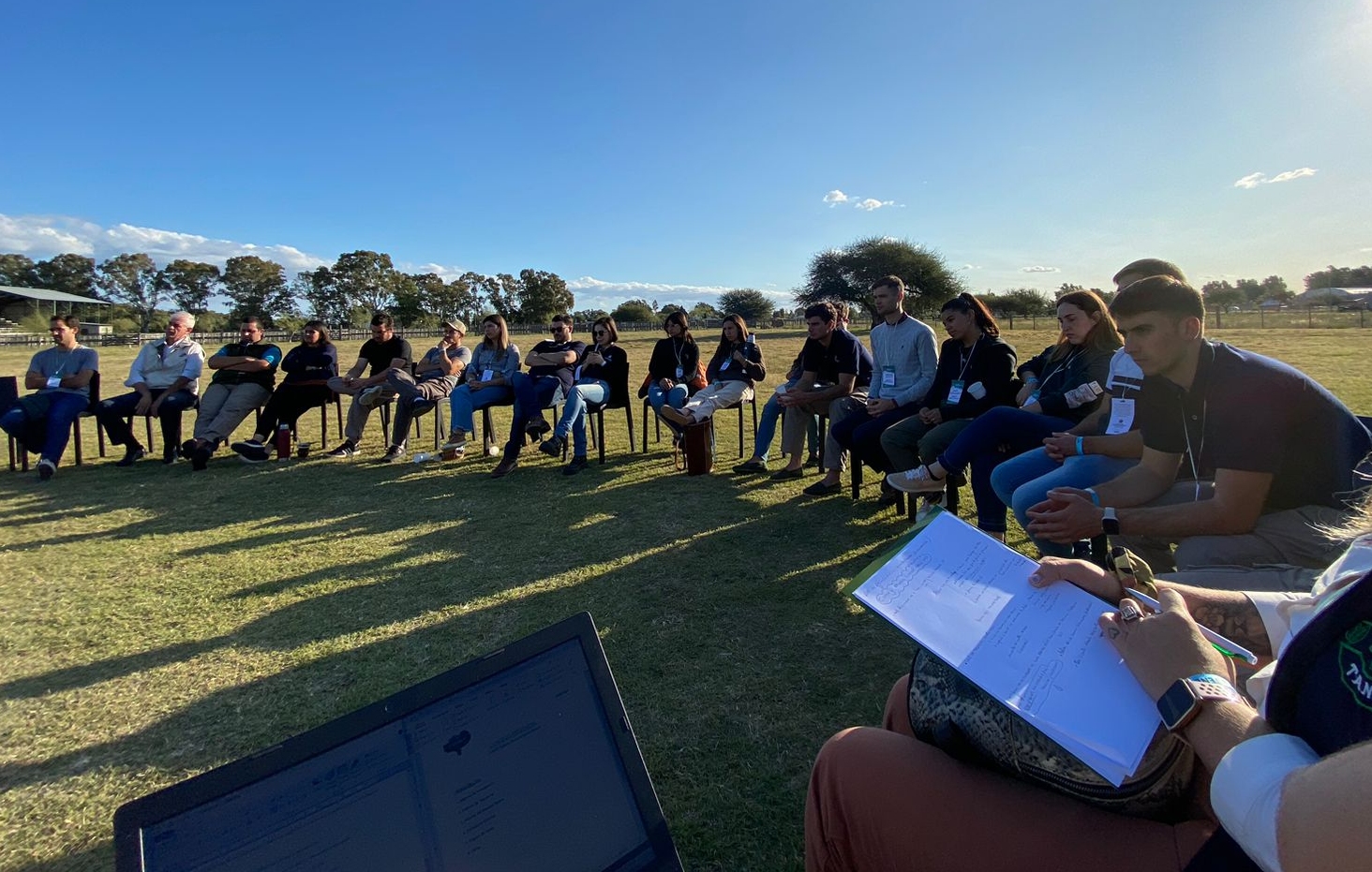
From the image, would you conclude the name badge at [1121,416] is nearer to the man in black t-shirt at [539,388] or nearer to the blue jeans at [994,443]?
the blue jeans at [994,443]

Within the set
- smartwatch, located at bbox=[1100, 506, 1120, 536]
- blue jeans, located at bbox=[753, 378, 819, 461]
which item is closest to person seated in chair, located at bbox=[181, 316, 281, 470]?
blue jeans, located at bbox=[753, 378, 819, 461]

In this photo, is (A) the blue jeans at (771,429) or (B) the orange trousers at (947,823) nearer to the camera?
(B) the orange trousers at (947,823)

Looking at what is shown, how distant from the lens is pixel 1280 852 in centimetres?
72

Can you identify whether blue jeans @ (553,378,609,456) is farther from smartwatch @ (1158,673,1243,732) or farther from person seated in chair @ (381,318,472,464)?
smartwatch @ (1158,673,1243,732)

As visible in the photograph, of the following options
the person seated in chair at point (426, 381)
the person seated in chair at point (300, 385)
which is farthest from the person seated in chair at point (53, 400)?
the person seated in chair at point (426, 381)

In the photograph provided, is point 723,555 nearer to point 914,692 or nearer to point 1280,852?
point 914,692

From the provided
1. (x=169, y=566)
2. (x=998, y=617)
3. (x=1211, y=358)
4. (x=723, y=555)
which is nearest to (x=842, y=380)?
(x=723, y=555)

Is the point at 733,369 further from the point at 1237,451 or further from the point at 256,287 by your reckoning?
the point at 256,287

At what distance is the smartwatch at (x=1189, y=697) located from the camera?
92 centimetres

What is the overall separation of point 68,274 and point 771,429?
8381 centimetres

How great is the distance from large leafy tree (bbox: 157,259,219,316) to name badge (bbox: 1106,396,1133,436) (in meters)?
76.4

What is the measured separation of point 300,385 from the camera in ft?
23.6

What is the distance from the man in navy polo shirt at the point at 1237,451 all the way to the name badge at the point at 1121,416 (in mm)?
553

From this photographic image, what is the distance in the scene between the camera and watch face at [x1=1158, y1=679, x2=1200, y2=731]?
92cm
